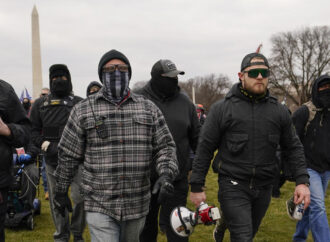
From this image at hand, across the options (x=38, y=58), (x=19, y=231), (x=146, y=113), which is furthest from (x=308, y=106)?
(x=38, y=58)

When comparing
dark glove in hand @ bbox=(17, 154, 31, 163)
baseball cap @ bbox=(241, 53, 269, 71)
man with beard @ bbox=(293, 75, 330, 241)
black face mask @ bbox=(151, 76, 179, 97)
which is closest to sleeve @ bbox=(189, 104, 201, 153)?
black face mask @ bbox=(151, 76, 179, 97)

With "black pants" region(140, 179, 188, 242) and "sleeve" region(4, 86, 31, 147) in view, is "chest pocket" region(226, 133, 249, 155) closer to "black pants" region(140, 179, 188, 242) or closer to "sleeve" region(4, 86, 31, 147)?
"black pants" region(140, 179, 188, 242)

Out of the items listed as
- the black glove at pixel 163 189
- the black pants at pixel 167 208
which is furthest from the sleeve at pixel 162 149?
the black pants at pixel 167 208

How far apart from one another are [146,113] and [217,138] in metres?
0.92

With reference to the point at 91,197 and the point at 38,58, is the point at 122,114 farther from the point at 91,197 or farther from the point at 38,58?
the point at 38,58

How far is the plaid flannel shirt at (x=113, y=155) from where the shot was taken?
2.96 metres

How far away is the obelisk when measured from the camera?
2719cm

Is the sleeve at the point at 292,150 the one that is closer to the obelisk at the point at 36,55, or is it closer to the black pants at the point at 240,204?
the black pants at the point at 240,204

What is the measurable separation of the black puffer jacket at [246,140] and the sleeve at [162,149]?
62 centimetres

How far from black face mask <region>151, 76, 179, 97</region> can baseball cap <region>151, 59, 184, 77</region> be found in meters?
0.06

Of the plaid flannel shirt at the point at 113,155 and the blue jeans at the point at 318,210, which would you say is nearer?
the plaid flannel shirt at the point at 113,155

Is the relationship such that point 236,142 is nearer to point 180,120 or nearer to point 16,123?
point 180,120

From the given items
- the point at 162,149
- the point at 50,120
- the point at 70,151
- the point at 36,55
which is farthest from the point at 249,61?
the point at 36,55

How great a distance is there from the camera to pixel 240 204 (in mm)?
3582
